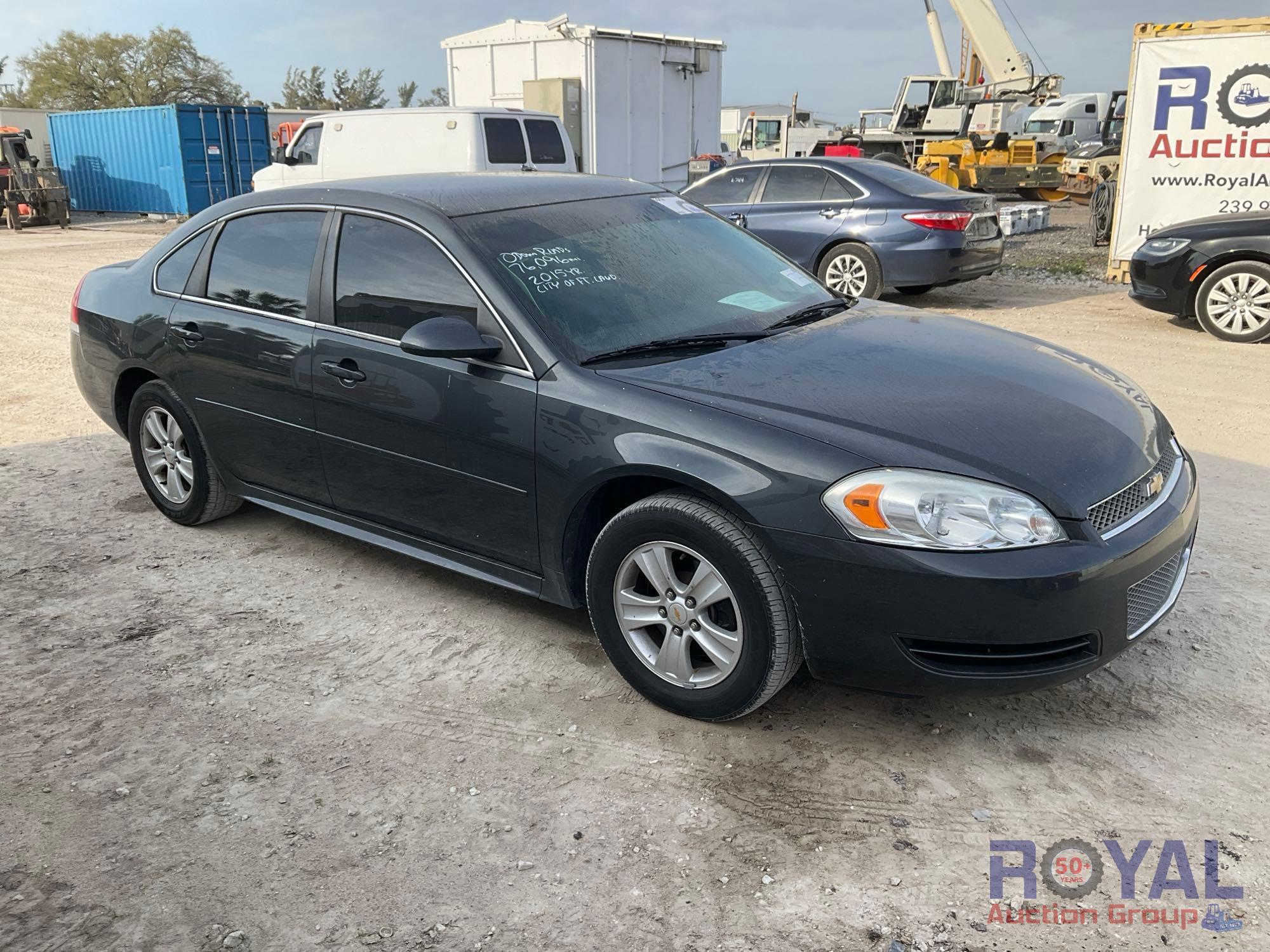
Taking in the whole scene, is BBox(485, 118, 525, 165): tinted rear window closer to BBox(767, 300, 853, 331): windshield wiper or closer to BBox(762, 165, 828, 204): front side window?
BBox(762, 165, 828, 204): front side window

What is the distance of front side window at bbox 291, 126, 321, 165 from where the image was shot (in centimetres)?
1547

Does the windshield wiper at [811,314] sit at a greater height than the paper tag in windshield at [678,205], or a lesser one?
lesser

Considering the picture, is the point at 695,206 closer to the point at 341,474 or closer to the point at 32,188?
the point at 341,474

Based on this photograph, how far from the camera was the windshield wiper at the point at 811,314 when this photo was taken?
13.1ft

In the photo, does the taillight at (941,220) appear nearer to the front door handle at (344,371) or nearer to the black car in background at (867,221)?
the black car in background at (867,221)

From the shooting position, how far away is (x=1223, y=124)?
11781 mm

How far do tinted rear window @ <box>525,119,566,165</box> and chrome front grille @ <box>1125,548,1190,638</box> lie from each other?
12792 mm

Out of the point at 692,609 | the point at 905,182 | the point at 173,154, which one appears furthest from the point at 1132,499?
the point at 173,154

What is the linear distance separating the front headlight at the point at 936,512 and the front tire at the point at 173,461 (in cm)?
314

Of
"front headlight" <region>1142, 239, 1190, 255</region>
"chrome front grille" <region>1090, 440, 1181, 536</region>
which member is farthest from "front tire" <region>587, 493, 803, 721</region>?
"front headlight" <region>1142, 239, 1190, 255</region>

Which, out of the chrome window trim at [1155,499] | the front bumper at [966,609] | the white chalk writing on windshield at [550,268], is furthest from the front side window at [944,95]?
the front bumper at [966,609]

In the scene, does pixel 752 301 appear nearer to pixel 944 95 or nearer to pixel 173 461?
pixel 173 461

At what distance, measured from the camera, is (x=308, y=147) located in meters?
15.5

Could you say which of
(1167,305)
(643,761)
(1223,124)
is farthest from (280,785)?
(1223,124)
